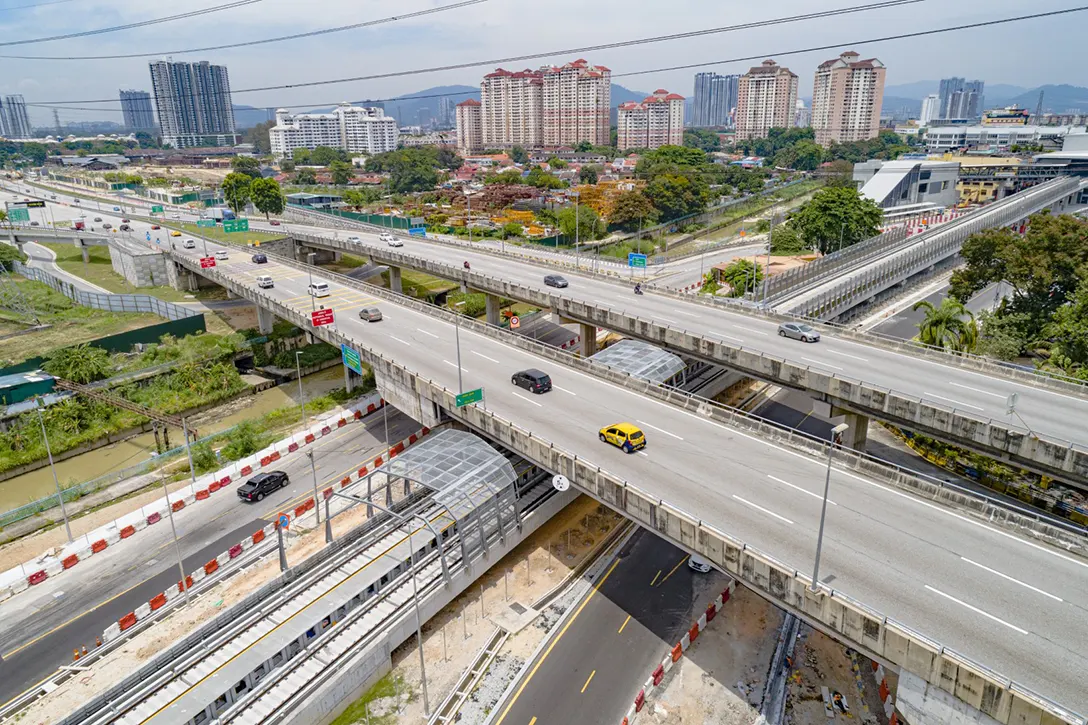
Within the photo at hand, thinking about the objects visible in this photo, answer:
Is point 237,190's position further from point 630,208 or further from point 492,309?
point 492,309

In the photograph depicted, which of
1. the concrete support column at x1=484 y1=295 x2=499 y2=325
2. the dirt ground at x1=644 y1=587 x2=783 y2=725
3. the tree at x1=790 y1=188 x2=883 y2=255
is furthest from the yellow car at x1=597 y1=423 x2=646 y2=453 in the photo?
the tree at x1=790 y1=188 x2=883 y2=255

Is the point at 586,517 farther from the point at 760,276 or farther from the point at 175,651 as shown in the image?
the point at 760,276

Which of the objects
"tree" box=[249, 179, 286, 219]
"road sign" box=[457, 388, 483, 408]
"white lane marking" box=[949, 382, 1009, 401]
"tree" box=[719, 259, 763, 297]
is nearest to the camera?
"road sign" box=[457, 388, 483, 408]

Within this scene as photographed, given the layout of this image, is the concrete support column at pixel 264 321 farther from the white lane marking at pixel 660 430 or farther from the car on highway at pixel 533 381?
the white lane marking at pixel 660 430

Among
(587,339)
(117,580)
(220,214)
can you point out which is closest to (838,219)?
(587,339)

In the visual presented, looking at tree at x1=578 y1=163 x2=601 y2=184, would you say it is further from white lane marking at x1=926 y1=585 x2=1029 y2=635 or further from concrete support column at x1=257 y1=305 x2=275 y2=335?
white lane marking at x1=926 y1=585 x2=1029 y2=635

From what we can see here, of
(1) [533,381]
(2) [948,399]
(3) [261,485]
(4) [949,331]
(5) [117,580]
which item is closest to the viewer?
(5) [117,580]
